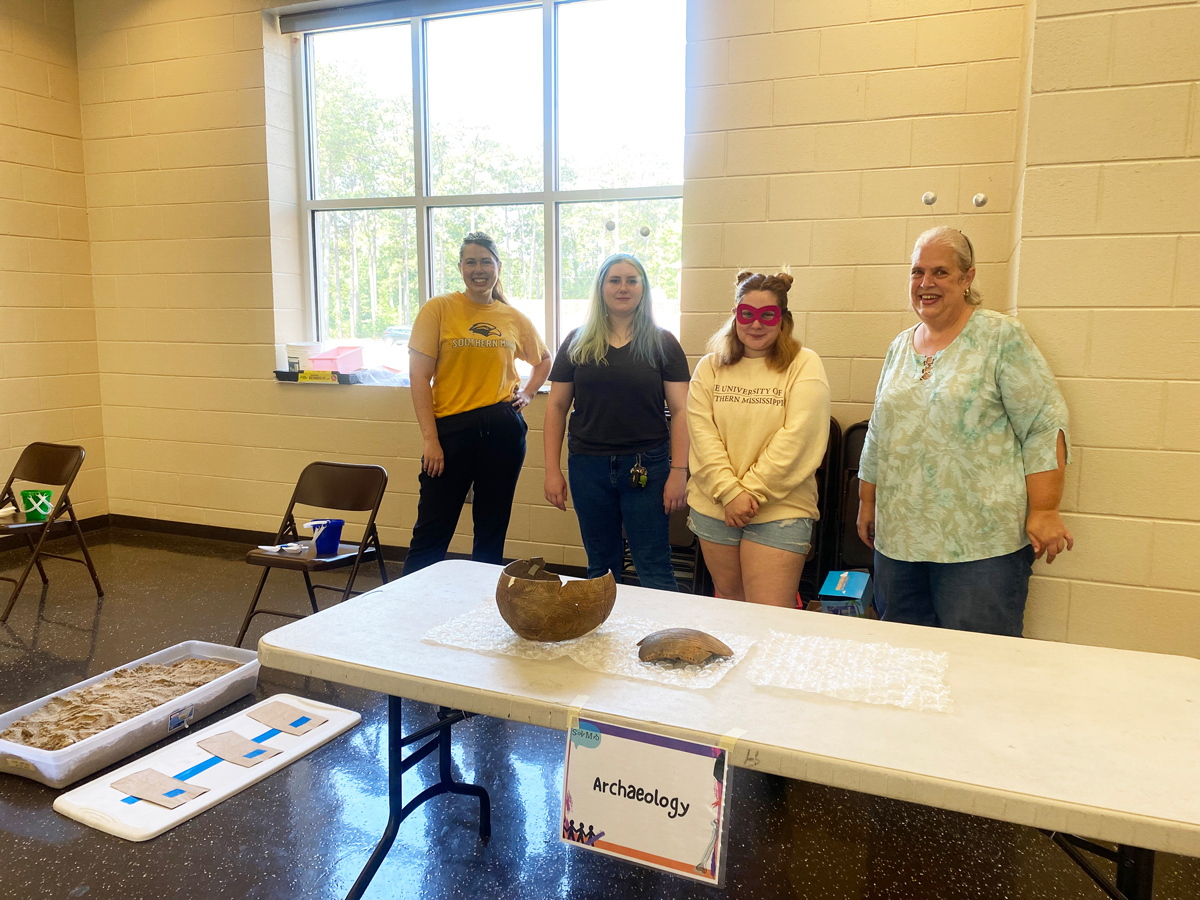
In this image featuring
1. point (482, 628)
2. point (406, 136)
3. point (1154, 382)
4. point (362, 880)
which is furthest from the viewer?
point (406, 136)

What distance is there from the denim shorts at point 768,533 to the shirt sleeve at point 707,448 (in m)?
0.08

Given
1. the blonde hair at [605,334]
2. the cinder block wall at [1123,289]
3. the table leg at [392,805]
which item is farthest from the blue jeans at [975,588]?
the table leg at [392,805]

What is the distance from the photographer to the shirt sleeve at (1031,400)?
1.88 metres

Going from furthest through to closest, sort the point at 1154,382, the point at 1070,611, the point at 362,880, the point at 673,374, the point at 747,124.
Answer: the point at 747,124
the point at 673,374
the point at 1070,611
the point at 1154,382
the point at 362,880

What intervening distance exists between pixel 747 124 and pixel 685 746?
9.55 ft

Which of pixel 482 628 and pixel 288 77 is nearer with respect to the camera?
pixel 482 628

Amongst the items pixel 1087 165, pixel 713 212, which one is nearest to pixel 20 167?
pixel 713 212

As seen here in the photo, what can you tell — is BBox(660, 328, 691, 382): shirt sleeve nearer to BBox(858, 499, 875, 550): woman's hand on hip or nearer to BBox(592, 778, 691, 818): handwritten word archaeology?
BBox(858, 499, 875, 550): woman's hand on hip

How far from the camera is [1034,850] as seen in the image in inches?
74.0

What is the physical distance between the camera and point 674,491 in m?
2.62

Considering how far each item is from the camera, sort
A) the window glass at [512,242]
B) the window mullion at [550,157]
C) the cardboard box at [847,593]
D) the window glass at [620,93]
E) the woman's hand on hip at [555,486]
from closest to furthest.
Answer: the cardboard box at [847,593] < the woman's hand on hip at [555,486] < the window glass at [620,93] < the window mullion at [550,157] < the window glass at [512,242]

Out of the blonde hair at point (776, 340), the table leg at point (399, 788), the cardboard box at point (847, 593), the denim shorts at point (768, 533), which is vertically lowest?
the table leg at point (399, 788)

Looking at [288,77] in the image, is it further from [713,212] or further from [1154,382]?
[1154,382]

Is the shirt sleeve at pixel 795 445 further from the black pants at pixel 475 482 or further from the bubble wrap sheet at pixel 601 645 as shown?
the black pants at pixel 475 482
